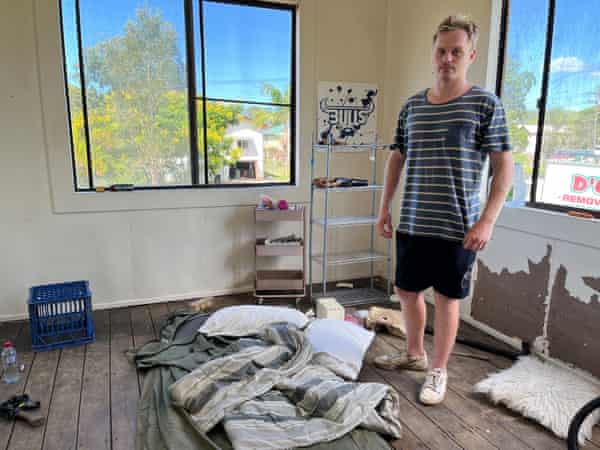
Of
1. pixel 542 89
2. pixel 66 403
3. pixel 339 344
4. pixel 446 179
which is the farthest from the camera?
pixel 542 89

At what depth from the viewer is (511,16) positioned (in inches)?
97.5

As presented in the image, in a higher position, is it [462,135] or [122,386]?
[462,135]

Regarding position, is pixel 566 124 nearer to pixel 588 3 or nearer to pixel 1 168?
pixel 588 3

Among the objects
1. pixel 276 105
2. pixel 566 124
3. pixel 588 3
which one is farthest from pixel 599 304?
pixel 276 105

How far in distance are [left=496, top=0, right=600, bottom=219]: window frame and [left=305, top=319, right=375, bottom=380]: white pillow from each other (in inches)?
45.9

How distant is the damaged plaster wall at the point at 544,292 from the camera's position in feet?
6.82

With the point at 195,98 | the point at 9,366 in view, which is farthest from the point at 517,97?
the point at 9,366

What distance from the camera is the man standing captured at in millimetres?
1731

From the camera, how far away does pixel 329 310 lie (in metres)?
2.59

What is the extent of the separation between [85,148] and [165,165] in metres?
0.50

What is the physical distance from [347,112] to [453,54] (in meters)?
1.68

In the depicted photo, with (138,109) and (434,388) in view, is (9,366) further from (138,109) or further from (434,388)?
(434,388)

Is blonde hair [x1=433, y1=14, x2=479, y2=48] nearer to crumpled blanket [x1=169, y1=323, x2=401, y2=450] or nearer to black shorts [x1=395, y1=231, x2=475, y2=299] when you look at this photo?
black shorts [x1=395, y1=231, x2=475, y2=299]

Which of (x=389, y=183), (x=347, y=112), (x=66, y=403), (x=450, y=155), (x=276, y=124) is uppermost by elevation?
(x=347, y=112)
